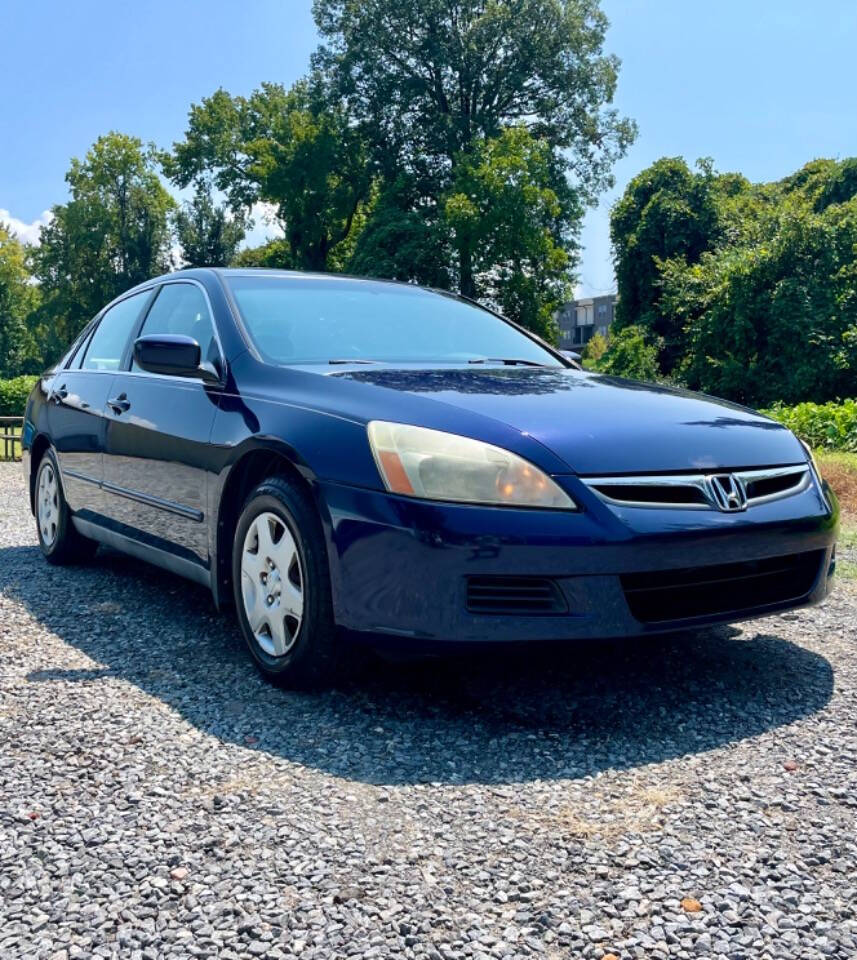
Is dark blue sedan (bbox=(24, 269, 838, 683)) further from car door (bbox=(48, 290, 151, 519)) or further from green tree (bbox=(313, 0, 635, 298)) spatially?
green tree (bbox=(313, 0, 635, 298))

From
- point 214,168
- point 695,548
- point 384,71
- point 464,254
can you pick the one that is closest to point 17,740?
point 695,548

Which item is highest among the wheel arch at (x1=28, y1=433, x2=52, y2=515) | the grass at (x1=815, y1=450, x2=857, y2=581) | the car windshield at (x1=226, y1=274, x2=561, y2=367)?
the car windshield at (x1=226, y1=274, x2=561, y2=367)

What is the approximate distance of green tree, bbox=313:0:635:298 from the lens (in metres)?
38.8

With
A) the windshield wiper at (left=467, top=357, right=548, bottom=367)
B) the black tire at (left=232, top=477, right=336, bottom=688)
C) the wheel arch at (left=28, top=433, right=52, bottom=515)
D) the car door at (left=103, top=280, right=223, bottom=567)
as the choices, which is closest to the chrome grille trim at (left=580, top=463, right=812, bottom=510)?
the black tire at (left=232, top=477, right=336, bottom=688)

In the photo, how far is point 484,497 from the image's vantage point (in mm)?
3033

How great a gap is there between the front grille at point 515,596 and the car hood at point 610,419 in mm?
366

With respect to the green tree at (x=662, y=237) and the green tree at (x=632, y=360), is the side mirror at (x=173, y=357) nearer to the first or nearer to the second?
the green tree at (x=632, y=360)

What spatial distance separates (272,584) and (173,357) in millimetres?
1052

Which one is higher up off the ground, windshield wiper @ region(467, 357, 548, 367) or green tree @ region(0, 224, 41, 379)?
green tree @ region(0, 224, 41, 379)

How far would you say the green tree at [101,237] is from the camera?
186 feet

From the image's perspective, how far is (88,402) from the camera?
5375 millimetres

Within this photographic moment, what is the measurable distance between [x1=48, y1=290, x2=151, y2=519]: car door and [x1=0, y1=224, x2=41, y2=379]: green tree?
216ft

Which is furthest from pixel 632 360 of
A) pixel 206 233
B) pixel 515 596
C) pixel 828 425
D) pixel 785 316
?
pixel 206 233

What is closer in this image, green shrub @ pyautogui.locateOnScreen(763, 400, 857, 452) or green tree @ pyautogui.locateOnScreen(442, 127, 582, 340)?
green shrub @ pyautogui.locateOnScreen(763, 400, 857, 452)
